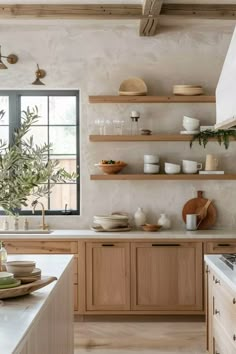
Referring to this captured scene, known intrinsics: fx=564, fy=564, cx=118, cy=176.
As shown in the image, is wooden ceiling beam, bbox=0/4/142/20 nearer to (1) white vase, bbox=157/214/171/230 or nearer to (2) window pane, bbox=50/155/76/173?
(2) window pane, bbox=50/155/76/173

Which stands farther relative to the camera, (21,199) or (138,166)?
(138,166)

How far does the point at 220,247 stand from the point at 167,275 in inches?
22.6

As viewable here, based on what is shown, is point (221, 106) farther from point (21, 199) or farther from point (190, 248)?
point (190, 248)

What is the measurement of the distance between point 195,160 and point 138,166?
0.60 meters

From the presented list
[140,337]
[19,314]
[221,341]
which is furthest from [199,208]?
[19,314]

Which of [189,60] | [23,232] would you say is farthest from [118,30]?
[23,232]

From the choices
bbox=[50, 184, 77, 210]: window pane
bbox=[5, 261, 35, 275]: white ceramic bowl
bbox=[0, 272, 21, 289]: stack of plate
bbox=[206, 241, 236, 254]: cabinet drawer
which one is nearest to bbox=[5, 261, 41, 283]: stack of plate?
bbox=[5, 261, 35, 275]: white ceramic bowl

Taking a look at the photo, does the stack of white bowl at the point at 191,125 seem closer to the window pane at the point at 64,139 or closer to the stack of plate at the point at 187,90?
the stack of plate at the point at 187,90

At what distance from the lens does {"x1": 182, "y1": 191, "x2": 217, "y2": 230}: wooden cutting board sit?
5871 millimetres

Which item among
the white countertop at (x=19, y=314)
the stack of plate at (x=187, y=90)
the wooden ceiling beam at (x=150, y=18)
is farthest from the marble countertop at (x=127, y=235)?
the white countertop at (x=19, y=314)

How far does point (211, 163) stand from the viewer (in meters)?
5.76

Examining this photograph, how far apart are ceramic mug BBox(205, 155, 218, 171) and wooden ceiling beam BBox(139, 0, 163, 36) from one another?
4.62 ft

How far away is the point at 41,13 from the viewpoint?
517 centimetres

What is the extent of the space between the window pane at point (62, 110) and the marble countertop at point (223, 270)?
8.66 ft
